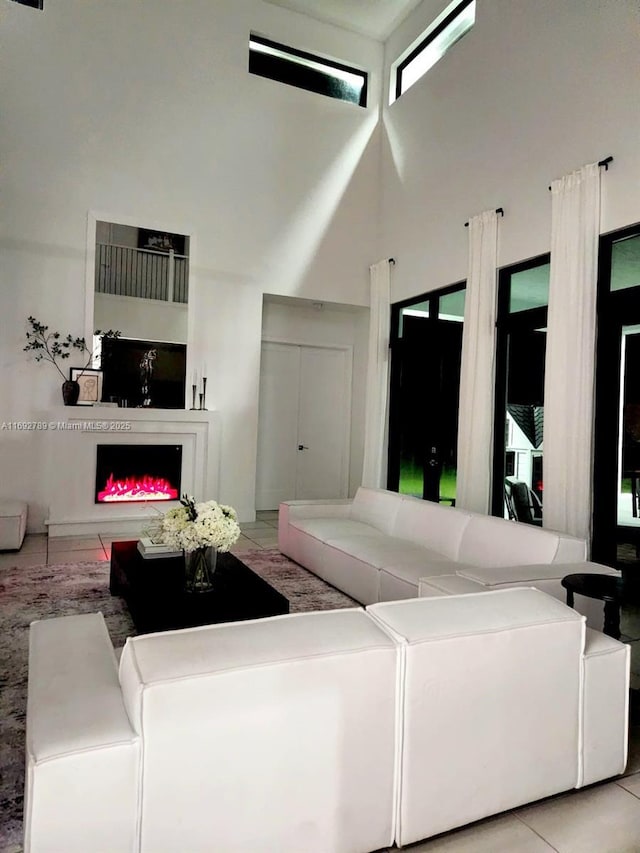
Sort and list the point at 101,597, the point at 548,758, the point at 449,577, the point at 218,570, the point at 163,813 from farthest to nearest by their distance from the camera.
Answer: the point at 101,597 < the point at 218,570 < the point at 449,577 < the point at 548,758 < the point at 163,813

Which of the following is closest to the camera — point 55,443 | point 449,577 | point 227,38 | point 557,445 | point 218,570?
point 449,577

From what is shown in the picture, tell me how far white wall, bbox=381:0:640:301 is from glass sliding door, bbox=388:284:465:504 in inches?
12.8

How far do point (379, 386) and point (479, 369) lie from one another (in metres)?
1.98

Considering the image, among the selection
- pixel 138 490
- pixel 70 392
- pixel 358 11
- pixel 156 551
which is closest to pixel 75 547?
pixel 138 490

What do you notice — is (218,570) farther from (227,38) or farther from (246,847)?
(227,38)

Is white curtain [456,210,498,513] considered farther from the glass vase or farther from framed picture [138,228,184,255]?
framed picture [138,228,184,255]

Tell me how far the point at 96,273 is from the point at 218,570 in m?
4.30

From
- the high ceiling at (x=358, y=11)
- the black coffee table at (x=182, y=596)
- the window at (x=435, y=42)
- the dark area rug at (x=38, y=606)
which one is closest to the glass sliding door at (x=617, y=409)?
the dark area rug at (x=38, y=606)

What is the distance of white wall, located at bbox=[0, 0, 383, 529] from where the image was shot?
5.99 metres

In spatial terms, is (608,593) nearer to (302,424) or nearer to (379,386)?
(379,386)

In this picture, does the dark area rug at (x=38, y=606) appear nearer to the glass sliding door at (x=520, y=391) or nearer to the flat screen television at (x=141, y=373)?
the glass sliding door at (x=520, y=391)

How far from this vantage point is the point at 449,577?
9.54 feet

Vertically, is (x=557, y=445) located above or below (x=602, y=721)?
above

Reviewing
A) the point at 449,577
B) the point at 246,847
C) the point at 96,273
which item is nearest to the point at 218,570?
the point at 449,577
